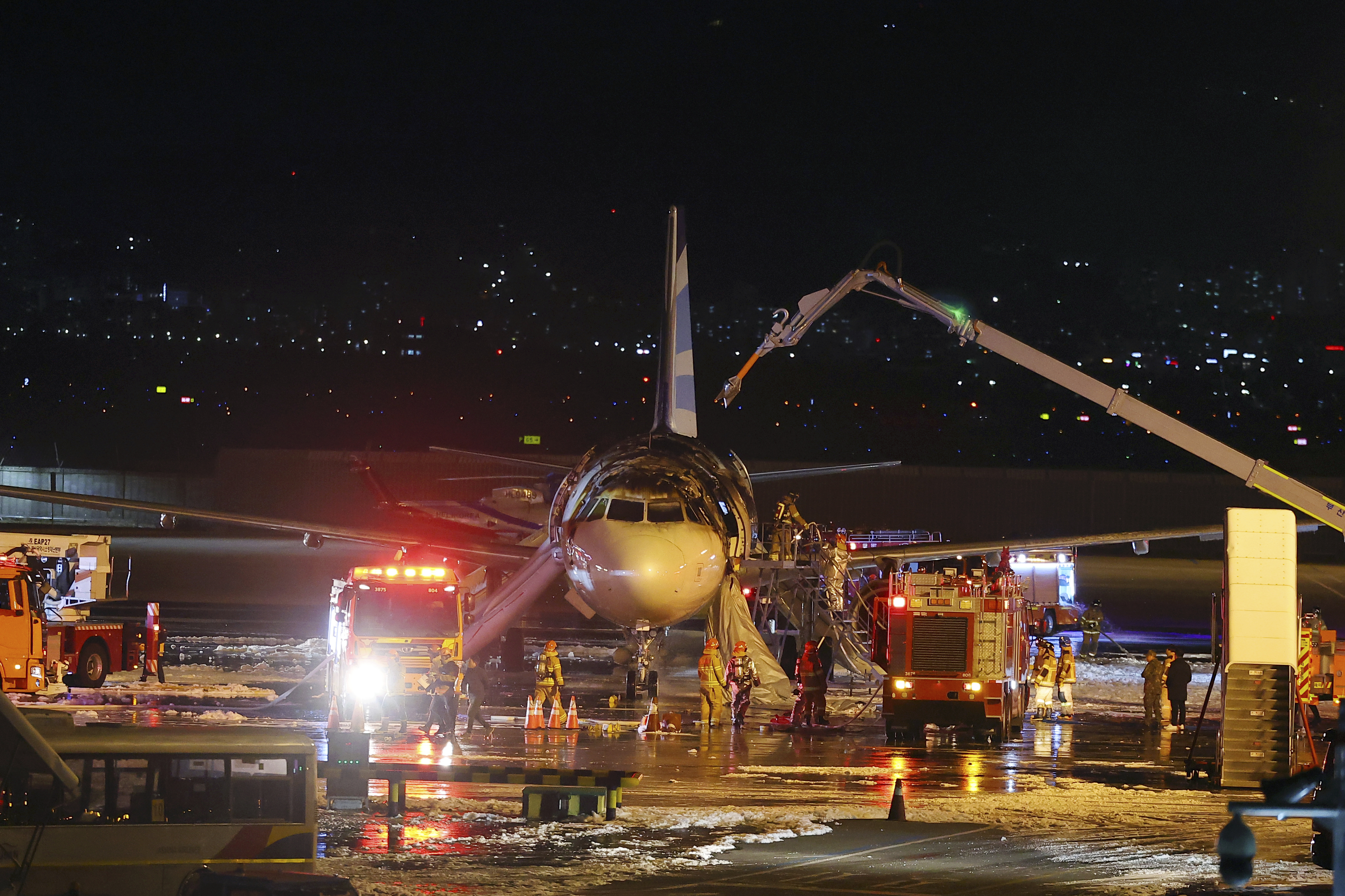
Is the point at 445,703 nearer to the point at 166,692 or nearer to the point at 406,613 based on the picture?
the point at 406,613

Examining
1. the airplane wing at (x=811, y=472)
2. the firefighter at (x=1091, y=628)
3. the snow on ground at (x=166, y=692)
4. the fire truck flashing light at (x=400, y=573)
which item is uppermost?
the airplane wing at (x=811, y=472)

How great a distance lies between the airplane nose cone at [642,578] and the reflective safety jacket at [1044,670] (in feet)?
22.9

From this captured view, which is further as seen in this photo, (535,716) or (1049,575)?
(1049,575)

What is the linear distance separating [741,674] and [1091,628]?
59.1 feet

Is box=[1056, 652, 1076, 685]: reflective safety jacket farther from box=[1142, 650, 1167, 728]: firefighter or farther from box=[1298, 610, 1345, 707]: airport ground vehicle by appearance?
box=[1298, 610, 1345, 707]: airport ground vehicle

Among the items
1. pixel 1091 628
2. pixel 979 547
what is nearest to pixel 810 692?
pixel 979 547

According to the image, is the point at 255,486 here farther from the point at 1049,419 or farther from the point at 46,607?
the point at 1049,419

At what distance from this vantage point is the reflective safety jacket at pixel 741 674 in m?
23.4

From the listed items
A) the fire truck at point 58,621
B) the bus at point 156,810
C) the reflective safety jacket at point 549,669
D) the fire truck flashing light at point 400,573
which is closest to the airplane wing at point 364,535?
the fire truck at point 58,621

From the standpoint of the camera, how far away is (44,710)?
10.2m

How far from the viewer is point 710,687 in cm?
2258

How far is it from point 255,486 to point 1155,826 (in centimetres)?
5530

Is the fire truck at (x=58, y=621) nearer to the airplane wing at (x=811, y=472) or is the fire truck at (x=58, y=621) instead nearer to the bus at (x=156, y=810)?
the bus at (x=156, y=810)

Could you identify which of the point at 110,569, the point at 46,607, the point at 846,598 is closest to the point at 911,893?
the point at 846,598
